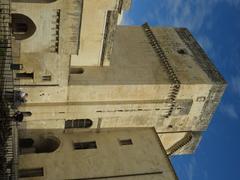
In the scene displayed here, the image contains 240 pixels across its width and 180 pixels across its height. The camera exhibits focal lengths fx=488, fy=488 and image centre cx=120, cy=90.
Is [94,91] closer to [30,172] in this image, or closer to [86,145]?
[86,145]

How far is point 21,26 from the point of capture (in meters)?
25.9

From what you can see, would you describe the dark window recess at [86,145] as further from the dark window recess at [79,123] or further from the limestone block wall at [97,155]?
the dark window recess at [79,123]

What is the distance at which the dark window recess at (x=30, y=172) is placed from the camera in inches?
1073

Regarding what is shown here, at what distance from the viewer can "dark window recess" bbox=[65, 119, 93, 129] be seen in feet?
98.3

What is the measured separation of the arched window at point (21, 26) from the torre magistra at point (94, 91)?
2.1 inches

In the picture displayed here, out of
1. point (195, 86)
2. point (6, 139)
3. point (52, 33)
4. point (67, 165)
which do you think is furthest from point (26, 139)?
point (195, 86)

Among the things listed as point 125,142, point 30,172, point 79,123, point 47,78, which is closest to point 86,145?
point 79,123

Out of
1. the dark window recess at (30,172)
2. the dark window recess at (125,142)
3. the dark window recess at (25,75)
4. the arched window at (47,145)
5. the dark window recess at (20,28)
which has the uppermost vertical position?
the dark window recess at (20,28)

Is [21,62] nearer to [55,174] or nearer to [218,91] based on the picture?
[55,174]

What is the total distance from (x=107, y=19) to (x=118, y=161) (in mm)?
8580

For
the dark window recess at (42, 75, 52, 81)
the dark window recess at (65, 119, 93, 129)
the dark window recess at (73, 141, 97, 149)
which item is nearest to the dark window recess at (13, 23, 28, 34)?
the dark window recess at (42, 75, 52, 81)

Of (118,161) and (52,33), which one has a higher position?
(52,33)

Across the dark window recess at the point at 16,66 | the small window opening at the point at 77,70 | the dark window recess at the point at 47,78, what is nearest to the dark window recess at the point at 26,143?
the dark window recess at the point at 47,78

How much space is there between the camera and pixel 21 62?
25.6 meters
